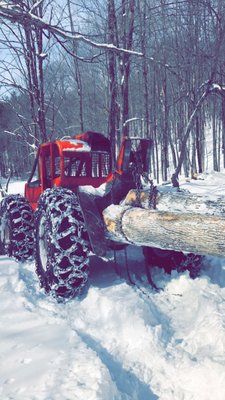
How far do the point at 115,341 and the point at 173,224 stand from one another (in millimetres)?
A: 1274

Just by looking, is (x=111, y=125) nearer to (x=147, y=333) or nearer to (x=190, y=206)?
(x=190, y=206)

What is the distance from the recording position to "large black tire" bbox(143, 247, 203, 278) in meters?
4.77

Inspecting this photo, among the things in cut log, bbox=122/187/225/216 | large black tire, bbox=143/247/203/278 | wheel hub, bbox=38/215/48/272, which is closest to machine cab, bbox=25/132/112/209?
wheel hub, bbox=38/215/48/272

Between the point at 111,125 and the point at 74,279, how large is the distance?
9569 millimetres

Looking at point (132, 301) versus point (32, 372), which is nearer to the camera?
point (32, 372)

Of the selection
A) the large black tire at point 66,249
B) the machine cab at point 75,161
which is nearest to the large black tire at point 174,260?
the large black tire at point 66,249

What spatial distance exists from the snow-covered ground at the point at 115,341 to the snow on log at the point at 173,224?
2.32 ft

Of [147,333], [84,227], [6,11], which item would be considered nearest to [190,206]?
[84,227]

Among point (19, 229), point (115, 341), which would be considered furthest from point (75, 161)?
point (115, 341)

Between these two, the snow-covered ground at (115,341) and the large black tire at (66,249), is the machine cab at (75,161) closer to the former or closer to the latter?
the large black tire at (66,249)

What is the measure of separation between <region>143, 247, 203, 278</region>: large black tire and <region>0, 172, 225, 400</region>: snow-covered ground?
16 centimetres

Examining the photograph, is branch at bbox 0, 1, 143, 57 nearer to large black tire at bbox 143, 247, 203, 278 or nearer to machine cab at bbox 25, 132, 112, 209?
machine cab at bbox 25, 132, 112, 209

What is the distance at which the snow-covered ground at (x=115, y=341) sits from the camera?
234 centimetres

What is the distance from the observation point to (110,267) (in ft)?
17.6
